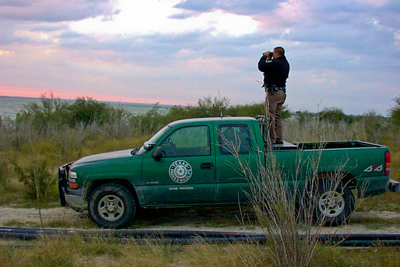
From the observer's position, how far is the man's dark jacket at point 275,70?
8.41 m

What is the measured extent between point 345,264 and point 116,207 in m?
3.85

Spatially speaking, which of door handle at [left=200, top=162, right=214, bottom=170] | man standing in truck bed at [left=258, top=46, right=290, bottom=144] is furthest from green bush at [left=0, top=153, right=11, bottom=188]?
man standing in truck bed at [left=258, top=46, right=290, bottom=144]

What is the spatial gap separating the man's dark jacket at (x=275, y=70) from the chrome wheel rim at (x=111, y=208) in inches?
150

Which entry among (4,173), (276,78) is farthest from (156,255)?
(4,173)

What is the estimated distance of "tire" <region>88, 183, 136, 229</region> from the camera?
711 centimetres

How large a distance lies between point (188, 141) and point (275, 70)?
8.22 feet

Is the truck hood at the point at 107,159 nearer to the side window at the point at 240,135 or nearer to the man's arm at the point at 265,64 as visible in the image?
the side window at the point at 240,135

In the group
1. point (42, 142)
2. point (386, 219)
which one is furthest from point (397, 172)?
point (42, 142)

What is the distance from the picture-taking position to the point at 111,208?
715 centimetres

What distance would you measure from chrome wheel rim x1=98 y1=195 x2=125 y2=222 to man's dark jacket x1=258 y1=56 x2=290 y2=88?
12.5ft

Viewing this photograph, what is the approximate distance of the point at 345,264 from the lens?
16.3ft

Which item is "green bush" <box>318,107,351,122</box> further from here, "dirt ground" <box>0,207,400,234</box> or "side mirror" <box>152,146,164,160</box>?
"side mirror" <box>152,146,164,160</box>

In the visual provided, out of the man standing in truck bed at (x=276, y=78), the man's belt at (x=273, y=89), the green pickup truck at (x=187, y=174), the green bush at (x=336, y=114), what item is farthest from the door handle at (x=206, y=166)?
the green bush at (x=336, y=114)

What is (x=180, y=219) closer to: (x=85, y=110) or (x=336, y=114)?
(x=85, y=110)
